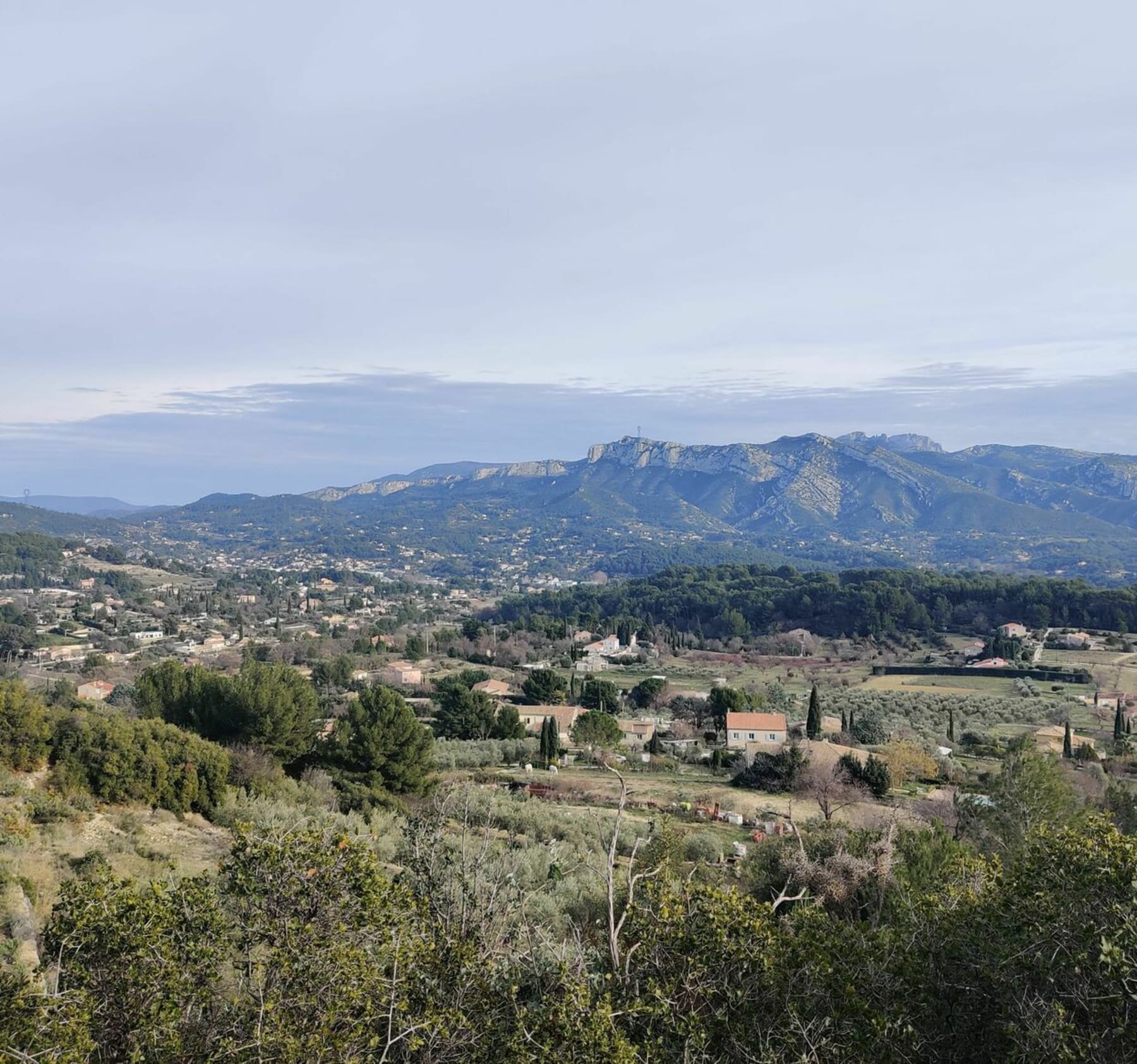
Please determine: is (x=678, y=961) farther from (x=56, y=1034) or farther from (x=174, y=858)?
(x=174, y=858)

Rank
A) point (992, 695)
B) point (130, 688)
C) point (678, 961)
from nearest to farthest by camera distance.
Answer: point (678, 961), point (130, 688), point (992, 695)

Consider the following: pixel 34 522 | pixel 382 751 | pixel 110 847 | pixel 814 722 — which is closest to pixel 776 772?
pixel 814 722

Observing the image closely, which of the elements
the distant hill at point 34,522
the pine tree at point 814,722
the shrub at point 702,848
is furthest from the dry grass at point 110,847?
the distant hill at point 34,522

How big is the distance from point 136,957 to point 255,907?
784 mm

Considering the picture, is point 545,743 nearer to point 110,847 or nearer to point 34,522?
point 110,847

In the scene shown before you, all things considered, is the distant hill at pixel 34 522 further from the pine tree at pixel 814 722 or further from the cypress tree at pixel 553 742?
the pine tree at pixel 814 722

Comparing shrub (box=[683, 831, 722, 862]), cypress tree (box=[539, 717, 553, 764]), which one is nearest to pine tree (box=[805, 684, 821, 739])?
cypress tree (box=[539, 717, 553, 764])

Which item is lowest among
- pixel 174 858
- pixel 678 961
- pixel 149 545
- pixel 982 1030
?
pixel 149 545

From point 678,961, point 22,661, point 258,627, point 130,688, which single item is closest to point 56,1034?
point 678,961

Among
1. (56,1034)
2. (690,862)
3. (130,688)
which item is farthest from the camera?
(130,688)

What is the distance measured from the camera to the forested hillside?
241 feet

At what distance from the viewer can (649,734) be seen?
121 ft

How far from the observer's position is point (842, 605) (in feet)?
266

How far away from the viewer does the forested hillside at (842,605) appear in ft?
241
